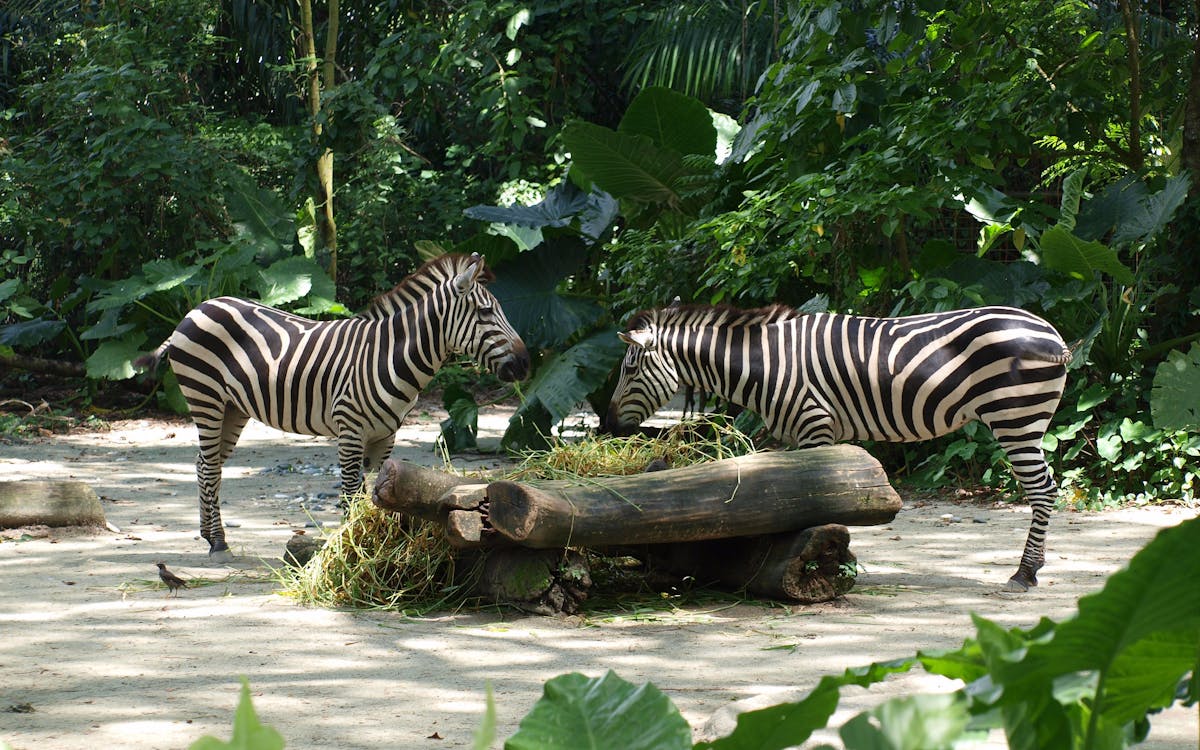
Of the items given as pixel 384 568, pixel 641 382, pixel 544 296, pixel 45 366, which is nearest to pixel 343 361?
pixel 384 568

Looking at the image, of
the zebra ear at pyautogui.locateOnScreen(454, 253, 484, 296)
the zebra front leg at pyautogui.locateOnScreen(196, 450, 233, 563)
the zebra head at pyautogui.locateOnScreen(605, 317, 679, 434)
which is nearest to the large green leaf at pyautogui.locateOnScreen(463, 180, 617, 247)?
the zebra ear at pyautogui.locateOnScreen(454, 253, 484, 296)

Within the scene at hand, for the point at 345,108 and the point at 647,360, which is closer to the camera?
the point at 647,360

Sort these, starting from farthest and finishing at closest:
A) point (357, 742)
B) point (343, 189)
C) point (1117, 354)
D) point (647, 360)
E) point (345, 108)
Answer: point (343, 189), point (345, 108), point (1117, 354), point (647, 360), point (357, 742)

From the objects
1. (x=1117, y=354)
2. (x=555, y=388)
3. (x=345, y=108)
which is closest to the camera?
(x=1117, y=354)

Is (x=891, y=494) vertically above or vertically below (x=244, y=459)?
above

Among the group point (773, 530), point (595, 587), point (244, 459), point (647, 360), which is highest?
point (647, 360)

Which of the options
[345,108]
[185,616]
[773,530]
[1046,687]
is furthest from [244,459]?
[1046,687]

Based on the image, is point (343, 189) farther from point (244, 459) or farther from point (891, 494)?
point (891, 494)

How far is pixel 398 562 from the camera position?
17.3 feet

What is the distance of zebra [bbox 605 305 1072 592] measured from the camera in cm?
550

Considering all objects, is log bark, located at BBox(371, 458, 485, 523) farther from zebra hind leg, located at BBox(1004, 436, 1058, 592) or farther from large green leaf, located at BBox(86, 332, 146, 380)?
large green leaf, located at BBox(86, 332, 146, 380)

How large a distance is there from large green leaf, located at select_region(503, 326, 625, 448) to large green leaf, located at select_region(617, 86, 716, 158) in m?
1.93

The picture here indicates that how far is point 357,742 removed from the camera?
328 cm

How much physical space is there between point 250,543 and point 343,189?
29.6 ft
